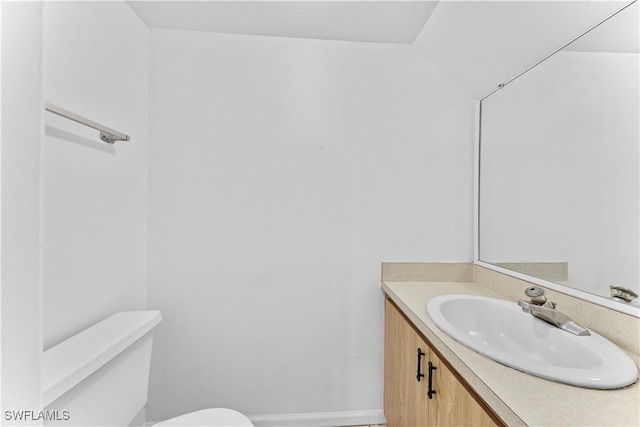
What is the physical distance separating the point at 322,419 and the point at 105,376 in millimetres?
1151

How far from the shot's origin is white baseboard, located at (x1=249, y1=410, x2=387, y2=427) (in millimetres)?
1626

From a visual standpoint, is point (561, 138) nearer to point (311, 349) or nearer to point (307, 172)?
point (307, 172)

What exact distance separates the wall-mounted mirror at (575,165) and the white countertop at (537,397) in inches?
13.4

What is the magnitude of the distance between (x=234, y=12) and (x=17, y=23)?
1.47 metres

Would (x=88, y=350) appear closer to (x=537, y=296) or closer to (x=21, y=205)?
(x=21, y=205)

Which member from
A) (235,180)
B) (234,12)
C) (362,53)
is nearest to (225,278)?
(235,180)

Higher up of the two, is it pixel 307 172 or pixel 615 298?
pixel 307 172

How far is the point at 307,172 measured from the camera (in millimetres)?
1651

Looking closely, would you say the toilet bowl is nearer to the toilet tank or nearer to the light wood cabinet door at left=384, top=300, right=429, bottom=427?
the toilet tank

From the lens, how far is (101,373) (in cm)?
96

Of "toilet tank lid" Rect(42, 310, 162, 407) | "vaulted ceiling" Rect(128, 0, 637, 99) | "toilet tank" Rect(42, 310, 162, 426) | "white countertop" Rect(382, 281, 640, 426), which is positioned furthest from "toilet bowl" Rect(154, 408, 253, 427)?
"vaulted ceiling" Rect(128, 0, 637, 99)

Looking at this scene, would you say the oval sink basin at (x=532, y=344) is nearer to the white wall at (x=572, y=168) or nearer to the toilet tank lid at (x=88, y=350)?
the white wall at (x=572, y=168)

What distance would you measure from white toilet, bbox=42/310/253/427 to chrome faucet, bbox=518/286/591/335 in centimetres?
114

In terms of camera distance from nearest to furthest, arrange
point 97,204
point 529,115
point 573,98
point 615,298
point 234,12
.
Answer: point 615,298 → point 573,98 → point 97,204 → point 529,115 → point 234,12
